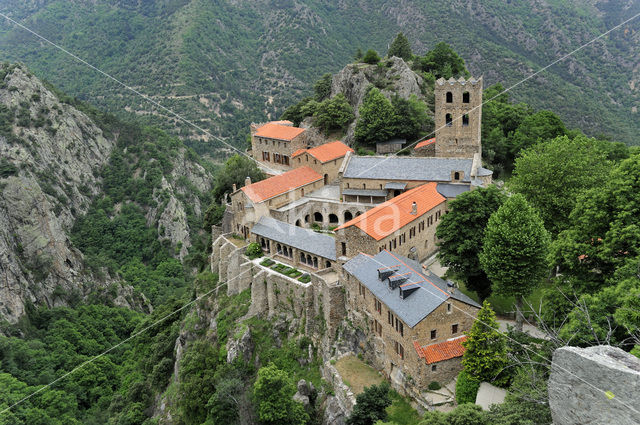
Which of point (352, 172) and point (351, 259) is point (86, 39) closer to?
point (352, 172)

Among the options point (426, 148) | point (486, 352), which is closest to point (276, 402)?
point (486, 352)

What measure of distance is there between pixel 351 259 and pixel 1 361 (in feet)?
180

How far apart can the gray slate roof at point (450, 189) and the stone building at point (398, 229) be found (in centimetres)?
131

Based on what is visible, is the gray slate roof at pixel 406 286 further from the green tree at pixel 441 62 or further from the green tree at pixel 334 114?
the green tree at pixel 441 62

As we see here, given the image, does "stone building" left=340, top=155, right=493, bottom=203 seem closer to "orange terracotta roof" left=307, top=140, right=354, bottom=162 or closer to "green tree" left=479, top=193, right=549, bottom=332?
"orange terracotta roof" left=307, top=140, right=354, bottom=162

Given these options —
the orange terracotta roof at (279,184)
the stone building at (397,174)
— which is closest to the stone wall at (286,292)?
the orange terracotta roof at (279,184)

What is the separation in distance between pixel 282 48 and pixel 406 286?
141744 mm

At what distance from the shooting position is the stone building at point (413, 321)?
30.3 metres

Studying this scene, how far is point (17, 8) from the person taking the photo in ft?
578

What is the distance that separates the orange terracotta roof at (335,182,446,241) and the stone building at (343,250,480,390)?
13.5ft

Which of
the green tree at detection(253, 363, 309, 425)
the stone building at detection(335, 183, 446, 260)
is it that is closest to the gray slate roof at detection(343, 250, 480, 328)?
the stone building at detection(335, 183, 446, 260)

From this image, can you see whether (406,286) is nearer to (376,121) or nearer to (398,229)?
(398,229)

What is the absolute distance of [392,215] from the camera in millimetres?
41594

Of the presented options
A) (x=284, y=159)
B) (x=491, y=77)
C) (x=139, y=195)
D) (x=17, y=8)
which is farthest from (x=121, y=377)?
(x=17, y=8)
